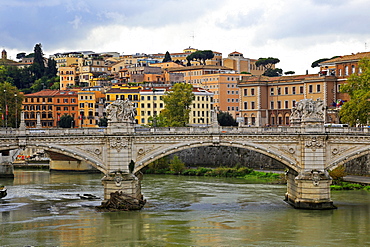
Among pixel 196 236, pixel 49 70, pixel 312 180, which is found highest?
pixel 49 70

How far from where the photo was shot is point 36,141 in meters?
36.4

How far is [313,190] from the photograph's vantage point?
3728 cm

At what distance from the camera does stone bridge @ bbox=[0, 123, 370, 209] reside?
3666cm

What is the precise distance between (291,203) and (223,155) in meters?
28.1

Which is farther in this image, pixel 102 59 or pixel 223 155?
pixel 102 59

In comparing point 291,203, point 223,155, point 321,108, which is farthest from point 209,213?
point 223,155

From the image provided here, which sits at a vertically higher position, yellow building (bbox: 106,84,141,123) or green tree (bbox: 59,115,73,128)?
yellow building (bbox: 106,84,141,123)

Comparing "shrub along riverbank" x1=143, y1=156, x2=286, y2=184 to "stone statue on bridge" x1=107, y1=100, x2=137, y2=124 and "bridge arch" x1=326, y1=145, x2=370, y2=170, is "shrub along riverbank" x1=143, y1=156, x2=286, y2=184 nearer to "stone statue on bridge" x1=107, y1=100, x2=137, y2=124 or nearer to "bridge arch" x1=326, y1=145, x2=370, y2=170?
"bridge arch" x1=326, y1=145, x2=370, y2=170

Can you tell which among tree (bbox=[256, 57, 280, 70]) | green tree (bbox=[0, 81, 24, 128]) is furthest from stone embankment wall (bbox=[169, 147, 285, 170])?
tree (bbox=[256, 57, 280, 70])

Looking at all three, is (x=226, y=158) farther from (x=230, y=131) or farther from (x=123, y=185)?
(x=123, y=185)

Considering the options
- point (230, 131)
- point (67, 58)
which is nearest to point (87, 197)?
point (230, 131)

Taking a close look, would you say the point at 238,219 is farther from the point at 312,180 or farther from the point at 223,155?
the point at 223,155

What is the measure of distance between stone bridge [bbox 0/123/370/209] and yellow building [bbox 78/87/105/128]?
57570 millimetres

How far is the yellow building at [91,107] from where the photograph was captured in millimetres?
95625
